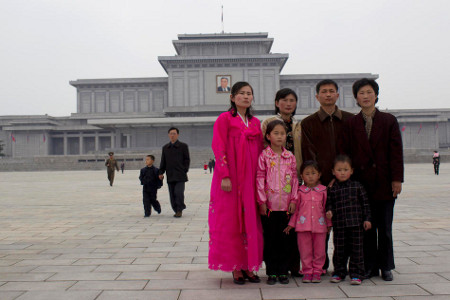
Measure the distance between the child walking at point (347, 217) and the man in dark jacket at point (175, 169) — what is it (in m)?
4.19

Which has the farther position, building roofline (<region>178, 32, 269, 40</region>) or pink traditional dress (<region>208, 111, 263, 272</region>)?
building roofline (<region>178, 32, 269, 40</region>)

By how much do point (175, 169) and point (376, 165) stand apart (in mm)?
4411

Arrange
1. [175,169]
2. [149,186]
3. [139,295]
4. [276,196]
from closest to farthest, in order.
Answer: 1. [139,295]
2. [276,196]
3. [175,169]
4. [149,186]

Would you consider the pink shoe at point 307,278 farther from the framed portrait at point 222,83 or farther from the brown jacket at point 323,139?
the framed portrait at point 222,83

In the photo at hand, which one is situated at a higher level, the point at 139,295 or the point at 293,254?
the point at 293,254

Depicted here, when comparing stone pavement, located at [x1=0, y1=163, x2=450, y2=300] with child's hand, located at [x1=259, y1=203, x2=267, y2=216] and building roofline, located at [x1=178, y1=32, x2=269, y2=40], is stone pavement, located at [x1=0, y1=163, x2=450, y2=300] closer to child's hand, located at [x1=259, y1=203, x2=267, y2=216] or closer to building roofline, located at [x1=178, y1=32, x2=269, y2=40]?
child's hand, located at [x1=259, y1=203, x2=267, y2=216]

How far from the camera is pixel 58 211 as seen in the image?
838 centimetres

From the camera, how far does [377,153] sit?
12.1ft

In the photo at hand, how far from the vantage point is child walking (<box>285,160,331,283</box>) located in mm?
3568

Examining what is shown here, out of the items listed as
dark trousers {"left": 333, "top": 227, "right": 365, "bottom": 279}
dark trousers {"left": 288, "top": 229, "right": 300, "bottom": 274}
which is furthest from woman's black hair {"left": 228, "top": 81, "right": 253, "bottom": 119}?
dark trousers {"left": 333, "top": 227, "right": 365, "bottom": 279}

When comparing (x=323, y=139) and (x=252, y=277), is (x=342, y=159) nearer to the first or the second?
(x=323, y=139)

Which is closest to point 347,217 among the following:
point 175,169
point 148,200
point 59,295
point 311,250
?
point 311,250

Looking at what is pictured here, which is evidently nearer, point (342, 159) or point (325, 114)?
point (342, 159)

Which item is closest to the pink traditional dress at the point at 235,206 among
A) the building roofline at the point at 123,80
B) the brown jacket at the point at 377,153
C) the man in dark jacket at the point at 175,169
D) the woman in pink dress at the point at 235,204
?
the woman in pink dress at the point at 235,204
